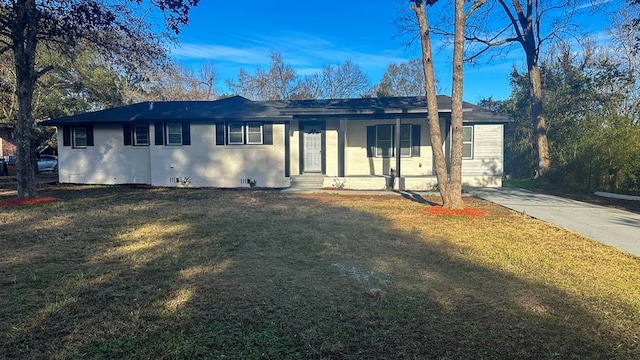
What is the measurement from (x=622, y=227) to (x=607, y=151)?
625 cm

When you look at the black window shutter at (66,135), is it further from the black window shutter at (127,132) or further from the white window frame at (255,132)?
the white window frame at (255,132)

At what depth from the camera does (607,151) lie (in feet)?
41.9

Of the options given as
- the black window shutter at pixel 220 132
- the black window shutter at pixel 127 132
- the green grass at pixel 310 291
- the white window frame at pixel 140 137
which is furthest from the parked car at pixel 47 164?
the green grass at pixel 310 291

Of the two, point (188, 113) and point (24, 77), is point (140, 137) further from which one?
point (24, 77)

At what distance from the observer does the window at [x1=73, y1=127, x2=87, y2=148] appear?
1667 cm

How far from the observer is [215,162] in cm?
1561

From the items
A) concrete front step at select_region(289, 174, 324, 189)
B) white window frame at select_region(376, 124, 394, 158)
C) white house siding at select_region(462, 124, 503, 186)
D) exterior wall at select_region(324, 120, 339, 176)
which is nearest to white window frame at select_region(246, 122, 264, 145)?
concrete front step at select_region(289, 174, 324, 189)

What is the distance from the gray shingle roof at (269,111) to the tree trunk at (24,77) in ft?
15.9

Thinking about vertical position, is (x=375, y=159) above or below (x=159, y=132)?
below

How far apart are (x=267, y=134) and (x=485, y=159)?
30.6 ft

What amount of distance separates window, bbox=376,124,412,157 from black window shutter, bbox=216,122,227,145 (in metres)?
6.54

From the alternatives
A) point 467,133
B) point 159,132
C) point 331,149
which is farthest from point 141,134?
point 467,133

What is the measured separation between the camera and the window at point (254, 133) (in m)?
15.3

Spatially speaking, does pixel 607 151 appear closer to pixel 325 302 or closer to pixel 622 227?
pixel 622 227
